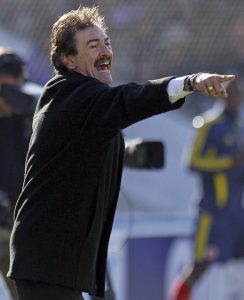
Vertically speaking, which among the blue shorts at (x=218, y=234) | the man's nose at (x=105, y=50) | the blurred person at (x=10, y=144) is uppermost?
the man's nose at (x=105, y=50)

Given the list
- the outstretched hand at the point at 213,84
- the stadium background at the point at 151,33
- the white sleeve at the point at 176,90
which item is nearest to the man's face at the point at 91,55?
the white sleeve at the point at 176,90

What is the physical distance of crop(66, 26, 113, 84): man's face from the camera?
12.0 feet

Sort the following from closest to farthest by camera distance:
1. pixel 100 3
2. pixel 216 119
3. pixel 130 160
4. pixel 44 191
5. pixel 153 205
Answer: pixel 44 191, pixel 130 160, pixel 216 119, pixel 153 205, pixel 100 3

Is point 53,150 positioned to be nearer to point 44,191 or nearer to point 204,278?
point 44,191

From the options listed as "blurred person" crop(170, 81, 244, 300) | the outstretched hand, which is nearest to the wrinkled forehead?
the outstretched hand

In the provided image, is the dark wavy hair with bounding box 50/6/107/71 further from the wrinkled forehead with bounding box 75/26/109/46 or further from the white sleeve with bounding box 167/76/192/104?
the white sleeve with bounding box 167/76/192/104

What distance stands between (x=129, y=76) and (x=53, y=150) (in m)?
6.23

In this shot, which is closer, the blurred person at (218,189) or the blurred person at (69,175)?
the blurred person at (69,175)

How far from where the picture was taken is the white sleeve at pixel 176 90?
10.6 ft

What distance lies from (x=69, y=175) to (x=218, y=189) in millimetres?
4859

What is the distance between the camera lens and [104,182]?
361cm

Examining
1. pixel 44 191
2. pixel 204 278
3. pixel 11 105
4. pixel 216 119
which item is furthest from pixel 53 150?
pixel 204 278

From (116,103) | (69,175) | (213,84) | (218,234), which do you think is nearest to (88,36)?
(116,103)

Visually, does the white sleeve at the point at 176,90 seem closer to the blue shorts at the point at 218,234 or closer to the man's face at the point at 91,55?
the man's face at the point at 91,55
